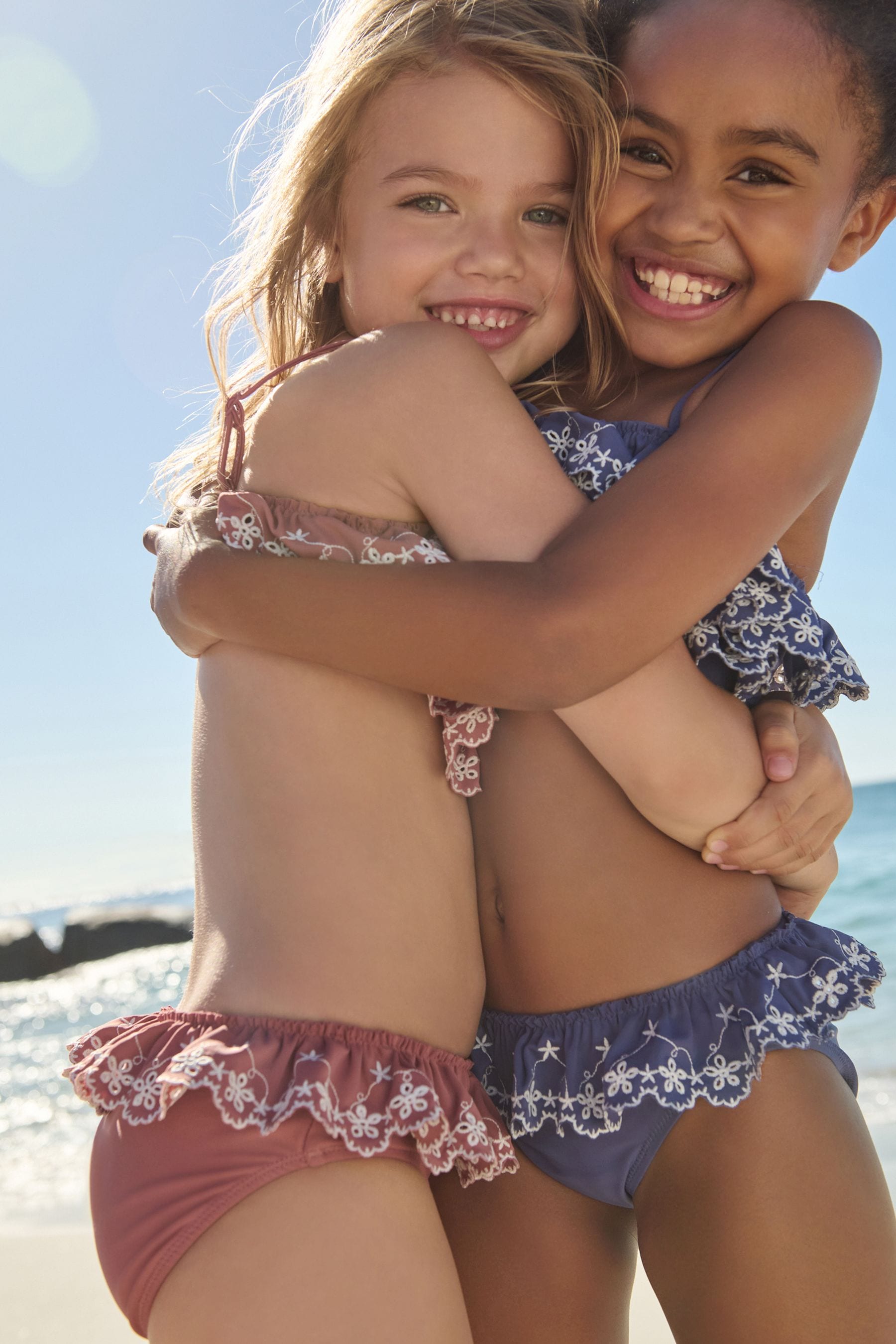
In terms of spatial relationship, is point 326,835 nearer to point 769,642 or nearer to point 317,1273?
point 317,1273

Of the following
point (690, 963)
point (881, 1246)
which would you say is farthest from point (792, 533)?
point (881, 1246)

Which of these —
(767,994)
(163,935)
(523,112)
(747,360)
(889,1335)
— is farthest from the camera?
(163,935)

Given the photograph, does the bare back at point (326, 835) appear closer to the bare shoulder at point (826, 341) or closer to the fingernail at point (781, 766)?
the fingernail at point (781, 766)

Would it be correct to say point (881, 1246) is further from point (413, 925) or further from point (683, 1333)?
point (413, 925)

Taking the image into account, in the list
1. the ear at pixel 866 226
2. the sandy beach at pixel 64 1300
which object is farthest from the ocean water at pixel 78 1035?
the ear at pixel 866 226

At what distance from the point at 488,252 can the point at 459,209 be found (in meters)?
0.07

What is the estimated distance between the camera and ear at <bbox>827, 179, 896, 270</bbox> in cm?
168

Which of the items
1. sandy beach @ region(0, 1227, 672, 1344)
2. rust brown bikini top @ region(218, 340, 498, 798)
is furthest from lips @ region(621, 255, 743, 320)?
sandy beach @ region(0, 1227, 672, 1344)

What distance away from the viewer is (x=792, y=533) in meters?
1.60

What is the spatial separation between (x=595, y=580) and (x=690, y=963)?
19.3 inches

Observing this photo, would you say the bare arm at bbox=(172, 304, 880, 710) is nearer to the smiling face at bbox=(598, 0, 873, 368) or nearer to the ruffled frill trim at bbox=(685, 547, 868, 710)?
the ruffled frill trim at bbox=(685, 547, 868, 710)

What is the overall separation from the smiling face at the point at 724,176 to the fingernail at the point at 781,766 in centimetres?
63

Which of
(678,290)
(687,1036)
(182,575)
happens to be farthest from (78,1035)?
(678,290)

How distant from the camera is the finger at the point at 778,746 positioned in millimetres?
1377
